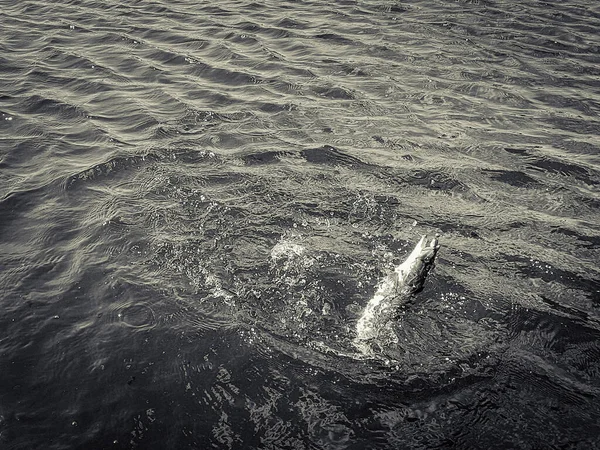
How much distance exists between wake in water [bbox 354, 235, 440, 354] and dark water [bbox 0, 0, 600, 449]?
0.14 metres

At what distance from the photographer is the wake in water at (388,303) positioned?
497cm

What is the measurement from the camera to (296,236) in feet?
21.4

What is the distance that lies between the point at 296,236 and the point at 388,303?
61.3 inches

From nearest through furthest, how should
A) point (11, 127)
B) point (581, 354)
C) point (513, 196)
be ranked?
point (581, 354) → point (513, 196) → point (11, 127)

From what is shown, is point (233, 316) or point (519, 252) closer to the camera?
point (233, 316)

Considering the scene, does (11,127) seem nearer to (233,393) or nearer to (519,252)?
(233,393)

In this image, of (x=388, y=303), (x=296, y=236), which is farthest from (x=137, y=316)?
(x=388, y=303)

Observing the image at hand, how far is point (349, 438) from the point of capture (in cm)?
444

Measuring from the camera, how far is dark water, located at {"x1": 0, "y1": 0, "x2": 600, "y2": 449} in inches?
184

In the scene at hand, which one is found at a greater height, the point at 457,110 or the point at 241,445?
the point at 457,110

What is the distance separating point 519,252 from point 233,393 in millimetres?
3642

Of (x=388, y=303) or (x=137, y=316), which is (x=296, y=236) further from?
(x=137, y=316)

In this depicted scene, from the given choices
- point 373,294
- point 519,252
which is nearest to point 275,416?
point 373,294

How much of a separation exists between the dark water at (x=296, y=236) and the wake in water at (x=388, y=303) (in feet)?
0.46
